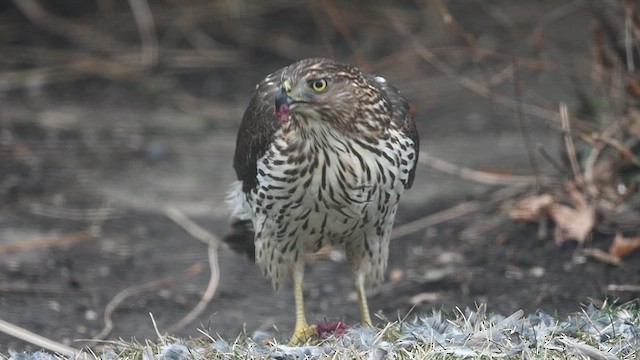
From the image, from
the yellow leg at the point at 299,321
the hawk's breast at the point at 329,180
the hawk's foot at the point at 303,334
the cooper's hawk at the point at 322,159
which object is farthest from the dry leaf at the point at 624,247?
the hawk's foot at the point at 303,334

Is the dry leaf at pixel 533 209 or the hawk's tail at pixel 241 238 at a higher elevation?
the hawk's tail at pixel 241 238

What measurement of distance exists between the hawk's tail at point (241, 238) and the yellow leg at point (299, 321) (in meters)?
0.45

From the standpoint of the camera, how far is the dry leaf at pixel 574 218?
6.32 m

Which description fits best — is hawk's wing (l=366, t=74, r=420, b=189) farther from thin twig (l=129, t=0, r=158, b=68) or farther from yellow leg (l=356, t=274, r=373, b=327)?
thin twig (l=129, t=0, r=158, b=68)

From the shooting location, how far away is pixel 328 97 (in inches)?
180

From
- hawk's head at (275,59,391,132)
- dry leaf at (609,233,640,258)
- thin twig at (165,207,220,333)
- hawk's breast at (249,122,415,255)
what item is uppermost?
hawk's head at (275,59,391,132)

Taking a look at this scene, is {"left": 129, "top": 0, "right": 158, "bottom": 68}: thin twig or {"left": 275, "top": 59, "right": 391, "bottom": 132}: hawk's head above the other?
{"left": 275, "top": 59, "right": 391, "bottom": 132}: hawk's head

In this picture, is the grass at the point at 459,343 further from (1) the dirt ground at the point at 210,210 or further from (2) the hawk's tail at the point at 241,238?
(2) the hawk's tail at the point at 241,238

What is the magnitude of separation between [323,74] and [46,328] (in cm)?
221

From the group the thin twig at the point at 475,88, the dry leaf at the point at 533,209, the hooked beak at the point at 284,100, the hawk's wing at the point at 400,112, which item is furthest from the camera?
the thin twig at the point at 475,88

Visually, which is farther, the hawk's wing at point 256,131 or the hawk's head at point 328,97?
the hawk's wing at point 256,131

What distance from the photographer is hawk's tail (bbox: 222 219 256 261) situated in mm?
5605

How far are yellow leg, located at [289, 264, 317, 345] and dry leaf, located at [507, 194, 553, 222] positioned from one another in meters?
1.90

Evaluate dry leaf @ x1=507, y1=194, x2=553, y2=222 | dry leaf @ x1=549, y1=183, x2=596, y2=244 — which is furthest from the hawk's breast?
dry leaf @ x1=507, y1=194, x2=553, y2=222
